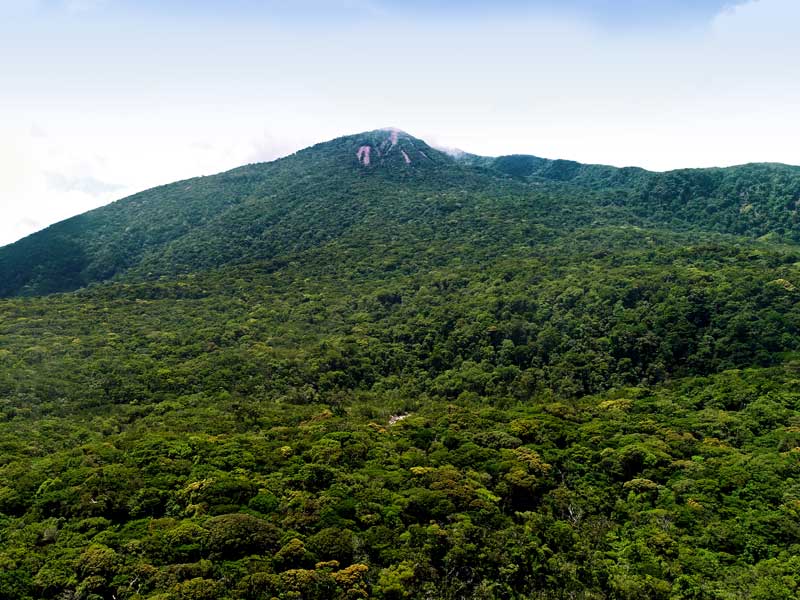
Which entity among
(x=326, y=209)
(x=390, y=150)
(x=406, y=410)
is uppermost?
(x=390, y=150)

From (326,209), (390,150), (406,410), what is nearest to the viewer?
(406,410)

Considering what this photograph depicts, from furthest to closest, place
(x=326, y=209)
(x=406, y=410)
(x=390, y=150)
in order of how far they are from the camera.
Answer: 1. (x=390, y=150)
2. (x=326, y=209)
3. (x=406, y=410)

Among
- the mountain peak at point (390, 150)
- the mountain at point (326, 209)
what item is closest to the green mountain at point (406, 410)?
the mountain at point (326, 209)

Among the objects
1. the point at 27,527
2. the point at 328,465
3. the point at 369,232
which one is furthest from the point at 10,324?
the point at 369,232

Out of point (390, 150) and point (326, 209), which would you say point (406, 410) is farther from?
point (390, 150)

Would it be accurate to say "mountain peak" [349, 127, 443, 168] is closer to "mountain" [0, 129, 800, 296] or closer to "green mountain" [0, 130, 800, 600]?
"mountain" [0, 129, 800, 296]

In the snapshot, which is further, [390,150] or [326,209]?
[390,150]

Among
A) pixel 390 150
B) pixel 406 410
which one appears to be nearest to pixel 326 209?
pixel 390 150

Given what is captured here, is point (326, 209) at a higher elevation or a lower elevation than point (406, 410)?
higher
